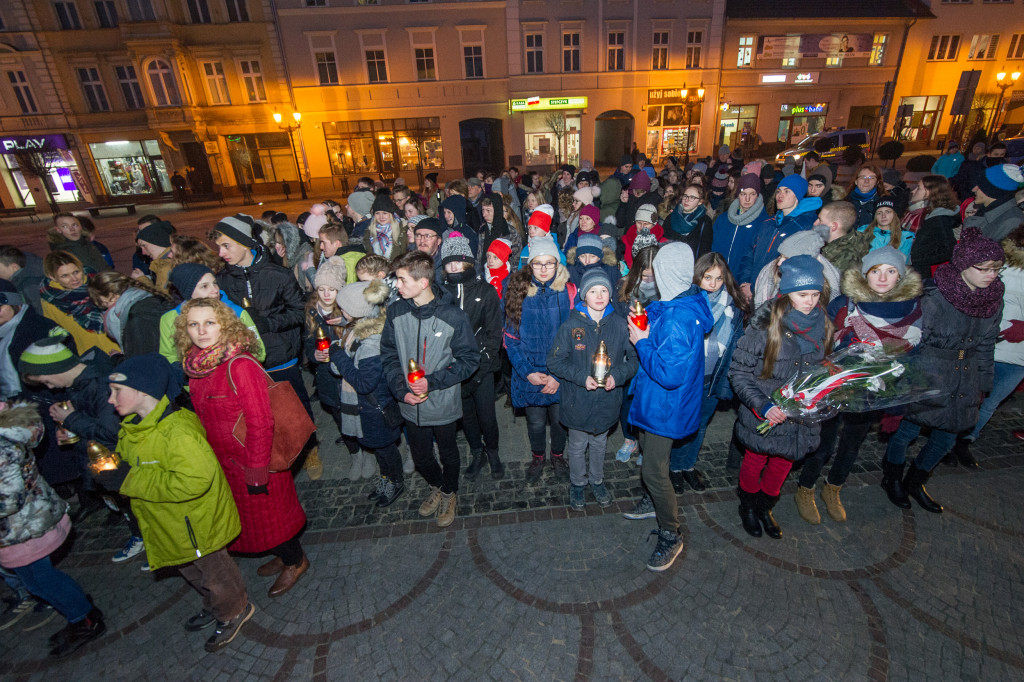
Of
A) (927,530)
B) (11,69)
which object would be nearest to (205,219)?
(11,69)

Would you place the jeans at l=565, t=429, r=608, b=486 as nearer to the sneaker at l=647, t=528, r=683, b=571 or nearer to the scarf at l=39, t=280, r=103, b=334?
the sneaker at l=647, t=528, r=683, b=571

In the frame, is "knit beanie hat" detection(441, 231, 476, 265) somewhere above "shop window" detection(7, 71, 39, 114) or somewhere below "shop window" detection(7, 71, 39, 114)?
below

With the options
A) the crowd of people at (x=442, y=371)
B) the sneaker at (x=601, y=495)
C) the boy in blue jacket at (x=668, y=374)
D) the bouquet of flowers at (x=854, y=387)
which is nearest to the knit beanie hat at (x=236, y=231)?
the crowd of people at (x=442, y=371)

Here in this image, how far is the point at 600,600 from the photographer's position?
3.41 metres

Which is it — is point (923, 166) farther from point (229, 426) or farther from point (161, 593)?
point (161, 593)

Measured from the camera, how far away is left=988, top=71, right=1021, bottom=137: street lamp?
3077cm

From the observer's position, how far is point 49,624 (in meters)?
3.50

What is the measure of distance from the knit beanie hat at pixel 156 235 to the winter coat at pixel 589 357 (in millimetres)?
4568

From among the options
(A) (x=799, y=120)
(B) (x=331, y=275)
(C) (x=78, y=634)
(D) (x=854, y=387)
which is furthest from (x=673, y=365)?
(A) (x=799, y=120)

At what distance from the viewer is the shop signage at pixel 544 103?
91.1ft

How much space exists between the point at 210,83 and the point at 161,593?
33.3m

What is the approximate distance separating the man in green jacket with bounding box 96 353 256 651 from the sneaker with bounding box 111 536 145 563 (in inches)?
52.9

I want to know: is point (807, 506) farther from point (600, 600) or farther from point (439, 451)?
point (439, 451)

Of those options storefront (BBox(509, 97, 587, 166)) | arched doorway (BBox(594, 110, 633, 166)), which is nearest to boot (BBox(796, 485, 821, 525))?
storefront (BBox(509, 97, 587, 166))
